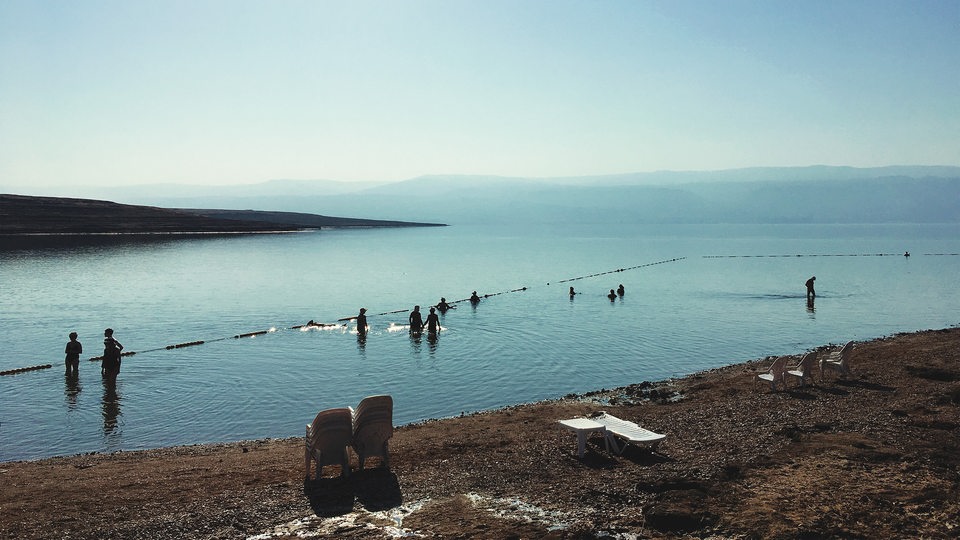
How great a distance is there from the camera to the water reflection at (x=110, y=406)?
689 inches

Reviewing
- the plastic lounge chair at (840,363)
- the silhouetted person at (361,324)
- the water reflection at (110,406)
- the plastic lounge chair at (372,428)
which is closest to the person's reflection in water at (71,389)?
the water reflection at (110,406)

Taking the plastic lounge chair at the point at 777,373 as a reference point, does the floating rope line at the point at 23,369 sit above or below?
Result: below

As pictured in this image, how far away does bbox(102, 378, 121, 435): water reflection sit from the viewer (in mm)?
17500

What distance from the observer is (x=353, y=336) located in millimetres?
33719

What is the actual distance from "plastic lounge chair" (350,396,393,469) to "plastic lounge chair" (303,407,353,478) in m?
0.23

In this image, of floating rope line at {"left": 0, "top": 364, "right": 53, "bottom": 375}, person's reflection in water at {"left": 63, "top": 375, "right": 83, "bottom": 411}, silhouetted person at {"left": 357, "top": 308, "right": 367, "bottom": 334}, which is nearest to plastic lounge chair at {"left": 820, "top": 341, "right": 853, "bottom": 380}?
silhouetted person at {"left": 357, "top": 308, "right": 367, "bottom": 334}

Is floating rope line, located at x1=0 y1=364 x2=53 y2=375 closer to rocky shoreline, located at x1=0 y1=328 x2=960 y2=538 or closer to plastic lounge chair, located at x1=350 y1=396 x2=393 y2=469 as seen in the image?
rocky shoreline, located at x1=0 y1=328 x2=960 y2=538

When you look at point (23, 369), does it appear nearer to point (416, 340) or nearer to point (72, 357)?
point (72, 357)

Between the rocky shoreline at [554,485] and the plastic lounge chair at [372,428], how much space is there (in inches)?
14.4

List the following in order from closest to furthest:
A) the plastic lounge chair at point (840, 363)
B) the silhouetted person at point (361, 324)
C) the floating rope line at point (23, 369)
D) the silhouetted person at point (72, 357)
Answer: the plastic lounge chair at point (840, 363)
the silhouetted person at point (72, 357)
the floating rope line at point (23, 369)
the silhouetted person at point (361, 324)

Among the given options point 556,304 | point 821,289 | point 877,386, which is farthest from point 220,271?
point 877,386

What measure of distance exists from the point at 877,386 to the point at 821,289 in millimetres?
46556

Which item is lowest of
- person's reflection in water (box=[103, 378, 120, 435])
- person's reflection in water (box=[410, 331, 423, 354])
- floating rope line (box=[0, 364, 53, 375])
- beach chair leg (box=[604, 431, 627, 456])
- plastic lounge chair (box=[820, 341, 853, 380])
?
person's reflection in water (box=[103, 378, 120, 435])

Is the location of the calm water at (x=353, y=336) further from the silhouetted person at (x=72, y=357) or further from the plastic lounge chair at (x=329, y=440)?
the plastic lounge chair at (x=329, y=440)
